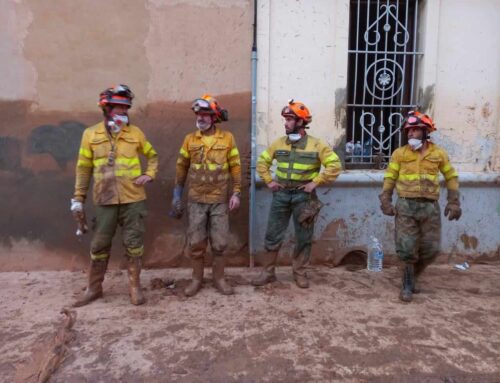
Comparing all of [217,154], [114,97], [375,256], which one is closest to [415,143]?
[375,256]

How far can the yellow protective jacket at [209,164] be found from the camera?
4.38m

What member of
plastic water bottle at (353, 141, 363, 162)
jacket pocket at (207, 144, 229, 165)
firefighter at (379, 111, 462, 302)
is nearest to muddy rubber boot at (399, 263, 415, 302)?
firefighter at (379, 111, 462, 302)

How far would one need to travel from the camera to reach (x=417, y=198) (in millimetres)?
4348

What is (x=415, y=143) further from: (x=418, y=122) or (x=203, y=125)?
(x=203, y=125)

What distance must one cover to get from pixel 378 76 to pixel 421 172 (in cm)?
161

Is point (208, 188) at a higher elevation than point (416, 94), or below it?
below

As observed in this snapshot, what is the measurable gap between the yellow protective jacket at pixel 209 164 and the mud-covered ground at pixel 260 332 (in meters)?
1.02

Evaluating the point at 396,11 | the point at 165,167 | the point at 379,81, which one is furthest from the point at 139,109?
the point at 396,11

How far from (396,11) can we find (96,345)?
488 cm

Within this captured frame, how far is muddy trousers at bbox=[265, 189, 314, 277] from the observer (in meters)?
4.60

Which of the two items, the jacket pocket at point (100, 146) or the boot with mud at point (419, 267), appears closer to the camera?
the jacket pocket at point (100, 146)

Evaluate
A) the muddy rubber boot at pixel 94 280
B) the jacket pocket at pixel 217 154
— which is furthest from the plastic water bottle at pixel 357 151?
the muddy rubber boot at pixel 94 280

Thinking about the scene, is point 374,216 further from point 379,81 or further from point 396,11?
point 396,11

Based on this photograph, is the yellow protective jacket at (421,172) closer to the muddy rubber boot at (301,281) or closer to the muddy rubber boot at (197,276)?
the muddy rubber boot at (301,281)
